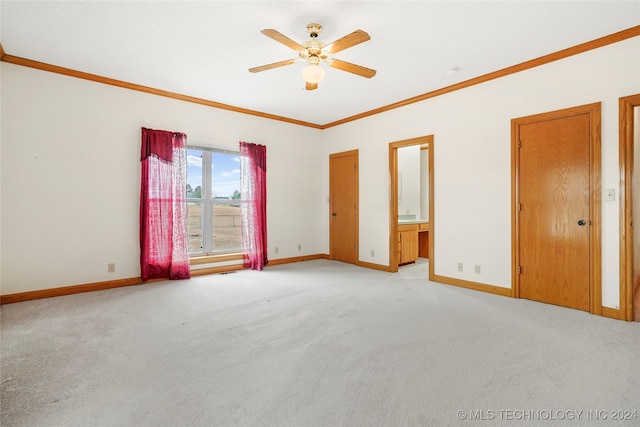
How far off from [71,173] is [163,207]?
1102 millimetres

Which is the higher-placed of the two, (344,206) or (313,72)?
(313,72)

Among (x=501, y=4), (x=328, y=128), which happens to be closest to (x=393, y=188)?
(x=328, y=128)

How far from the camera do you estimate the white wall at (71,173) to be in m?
3.46

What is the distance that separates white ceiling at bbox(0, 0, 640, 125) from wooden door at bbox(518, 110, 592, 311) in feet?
2.96

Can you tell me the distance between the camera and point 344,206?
5988mm

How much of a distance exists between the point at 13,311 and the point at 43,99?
2395 mm

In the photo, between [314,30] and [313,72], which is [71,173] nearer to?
[313,72]

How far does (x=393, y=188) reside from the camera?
5117mm

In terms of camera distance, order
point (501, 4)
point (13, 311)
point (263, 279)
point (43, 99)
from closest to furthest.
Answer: point (501, 4)
point (13, 311)
point (43, 99)
point (263, 279)

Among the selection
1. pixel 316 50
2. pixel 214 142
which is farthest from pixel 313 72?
pixel 214 142

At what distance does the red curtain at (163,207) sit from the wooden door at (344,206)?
278cm

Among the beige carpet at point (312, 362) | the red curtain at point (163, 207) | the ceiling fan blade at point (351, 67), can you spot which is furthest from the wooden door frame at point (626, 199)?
the red curtain at point (163, 207)

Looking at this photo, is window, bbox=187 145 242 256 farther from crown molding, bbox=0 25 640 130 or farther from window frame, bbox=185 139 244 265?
crown molding, bbox=0 25 640 130

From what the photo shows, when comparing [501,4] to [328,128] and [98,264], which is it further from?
[98,264]
